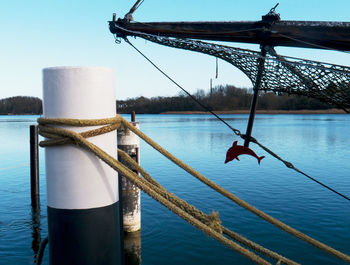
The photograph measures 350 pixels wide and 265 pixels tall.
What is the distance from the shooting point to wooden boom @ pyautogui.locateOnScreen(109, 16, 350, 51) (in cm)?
436

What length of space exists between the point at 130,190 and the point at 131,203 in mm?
297

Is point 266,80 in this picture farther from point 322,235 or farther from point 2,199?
point 2,199

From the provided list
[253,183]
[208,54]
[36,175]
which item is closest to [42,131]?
[208,54]

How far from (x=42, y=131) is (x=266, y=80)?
167 inches

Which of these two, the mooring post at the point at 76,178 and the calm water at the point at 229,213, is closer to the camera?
the mooring post at the point at 76,178

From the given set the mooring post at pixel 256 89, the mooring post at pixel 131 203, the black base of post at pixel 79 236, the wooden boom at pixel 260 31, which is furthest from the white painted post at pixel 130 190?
the black base of post at pixel 79 236

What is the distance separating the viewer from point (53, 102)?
66.8 inches

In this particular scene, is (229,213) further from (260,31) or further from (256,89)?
(260,31)

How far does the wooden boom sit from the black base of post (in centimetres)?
385

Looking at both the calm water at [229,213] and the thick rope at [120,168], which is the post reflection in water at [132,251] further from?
the thick rope at [120,168]

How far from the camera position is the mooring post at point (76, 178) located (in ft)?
5.46

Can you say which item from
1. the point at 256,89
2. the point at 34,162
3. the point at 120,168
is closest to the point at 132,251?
the point at 34,162

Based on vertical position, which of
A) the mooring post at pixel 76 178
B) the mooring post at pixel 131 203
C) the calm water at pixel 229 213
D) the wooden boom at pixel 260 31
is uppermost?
the wooden boom at pixel 260 31

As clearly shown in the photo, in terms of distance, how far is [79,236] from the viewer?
5.57ft
